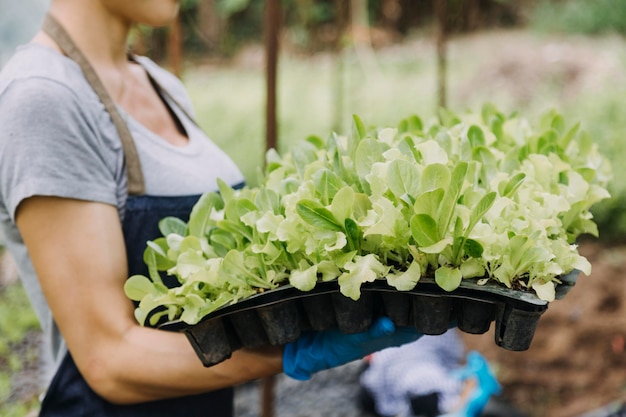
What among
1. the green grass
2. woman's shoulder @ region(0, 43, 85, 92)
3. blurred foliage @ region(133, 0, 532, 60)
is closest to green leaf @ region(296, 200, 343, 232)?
woman's shoulder @ region(0, 43, 85, 92)

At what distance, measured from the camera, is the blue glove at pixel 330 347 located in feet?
2.81

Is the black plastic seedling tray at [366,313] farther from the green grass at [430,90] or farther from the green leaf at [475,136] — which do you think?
the green grass at [430,90]

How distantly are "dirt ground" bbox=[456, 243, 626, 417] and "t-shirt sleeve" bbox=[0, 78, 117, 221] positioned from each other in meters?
2.24

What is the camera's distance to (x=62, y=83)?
931 millimetres

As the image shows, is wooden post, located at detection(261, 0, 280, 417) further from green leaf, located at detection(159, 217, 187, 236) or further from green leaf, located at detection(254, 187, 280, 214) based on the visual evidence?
green leaf, located at detection(254, 187, 280, 214)

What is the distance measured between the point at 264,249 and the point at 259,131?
5.30 metres

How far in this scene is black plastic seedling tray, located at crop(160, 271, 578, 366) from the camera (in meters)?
0.71

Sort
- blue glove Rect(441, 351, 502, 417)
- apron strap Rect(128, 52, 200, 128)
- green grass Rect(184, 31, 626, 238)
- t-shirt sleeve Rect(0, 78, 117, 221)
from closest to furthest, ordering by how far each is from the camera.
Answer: t-shirt sleeve Rect(0, 78, 117, 221) < apron strap Rect(128, 52, 200, 128) < blue glove Rect(441, 351, 502, 417) < green grass Rect(184, 31, 626, 238)

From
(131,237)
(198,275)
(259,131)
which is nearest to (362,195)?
(198,275)

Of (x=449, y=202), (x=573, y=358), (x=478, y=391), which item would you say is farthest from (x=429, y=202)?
(x=573, y=358)

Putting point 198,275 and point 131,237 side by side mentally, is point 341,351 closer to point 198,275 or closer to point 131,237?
point 198,275

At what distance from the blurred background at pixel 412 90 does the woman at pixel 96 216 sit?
0.47 metres

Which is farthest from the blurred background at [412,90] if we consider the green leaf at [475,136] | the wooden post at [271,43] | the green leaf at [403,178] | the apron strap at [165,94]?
the green leaf at [403,178]

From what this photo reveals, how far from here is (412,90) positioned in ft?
21.9
